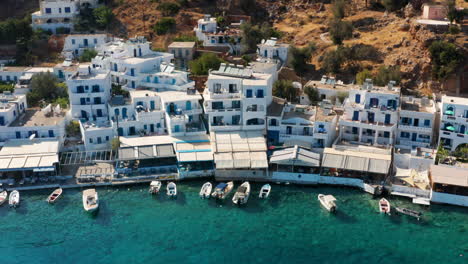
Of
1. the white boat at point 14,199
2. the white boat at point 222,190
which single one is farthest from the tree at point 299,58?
the white boat at point 14,199

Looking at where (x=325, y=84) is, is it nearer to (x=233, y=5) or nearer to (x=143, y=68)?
(x=143, y=68)

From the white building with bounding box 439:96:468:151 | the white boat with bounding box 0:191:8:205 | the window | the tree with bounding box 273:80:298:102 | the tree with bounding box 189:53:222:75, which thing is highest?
the tree with bounding box 189:53:222:75

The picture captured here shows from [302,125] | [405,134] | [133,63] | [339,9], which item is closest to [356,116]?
[405,134]

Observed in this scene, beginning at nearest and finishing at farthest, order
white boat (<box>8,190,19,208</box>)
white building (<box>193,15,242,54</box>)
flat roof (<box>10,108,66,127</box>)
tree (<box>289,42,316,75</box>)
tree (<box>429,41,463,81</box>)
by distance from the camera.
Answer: white boat (<box>8,190,19,208</box>)
flat roof (<box>10,108,66,127</box>)
tree (<box>429,41,463,81</box>)
tree (<box>289,42,316,75</box>)
white building (<box>193,15,242,54</box>)

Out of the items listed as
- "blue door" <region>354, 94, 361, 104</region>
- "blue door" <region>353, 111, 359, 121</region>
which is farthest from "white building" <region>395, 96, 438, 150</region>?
"blue door" <region>354, 94, 361, 104</region>

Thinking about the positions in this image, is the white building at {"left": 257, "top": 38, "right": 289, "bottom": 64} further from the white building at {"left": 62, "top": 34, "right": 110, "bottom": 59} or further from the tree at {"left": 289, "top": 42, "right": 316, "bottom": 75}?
the white building at {"left": 62, "top": 34, "right": 110, "bottom": 59}

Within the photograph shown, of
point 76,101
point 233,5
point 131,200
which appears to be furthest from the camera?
point 233,5

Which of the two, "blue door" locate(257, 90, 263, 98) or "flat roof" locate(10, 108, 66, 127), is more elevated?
"blue door" locate(257, 90, 263, 98)

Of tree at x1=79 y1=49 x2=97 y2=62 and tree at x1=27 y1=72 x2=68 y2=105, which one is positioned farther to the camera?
tree at x1=79 y1=49 x2=97 y2=62

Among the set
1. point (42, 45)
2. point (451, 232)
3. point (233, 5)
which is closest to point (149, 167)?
point (451, 232)
